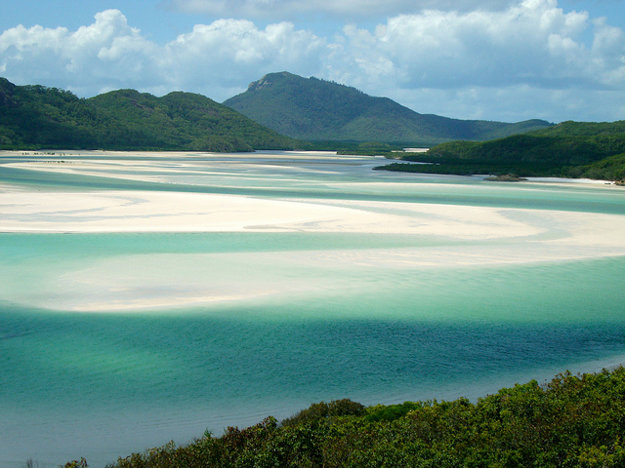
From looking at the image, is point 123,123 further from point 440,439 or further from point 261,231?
point 440,439

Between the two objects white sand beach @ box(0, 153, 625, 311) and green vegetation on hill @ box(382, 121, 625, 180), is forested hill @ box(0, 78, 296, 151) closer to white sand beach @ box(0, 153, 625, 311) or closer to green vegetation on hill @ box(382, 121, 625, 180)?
green vegetation on hill @ box(382, 121, 625, 180)

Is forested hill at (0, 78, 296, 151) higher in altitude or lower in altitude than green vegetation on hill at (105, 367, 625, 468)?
higher

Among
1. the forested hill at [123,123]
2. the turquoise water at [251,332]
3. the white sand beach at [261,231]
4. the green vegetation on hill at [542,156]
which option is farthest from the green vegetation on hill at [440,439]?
the forested hill at [123,123]

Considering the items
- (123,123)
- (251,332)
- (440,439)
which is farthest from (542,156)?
(123,123)

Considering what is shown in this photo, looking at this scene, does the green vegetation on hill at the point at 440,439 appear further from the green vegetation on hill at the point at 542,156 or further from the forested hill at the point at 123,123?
the forested hill at the point at 123,123

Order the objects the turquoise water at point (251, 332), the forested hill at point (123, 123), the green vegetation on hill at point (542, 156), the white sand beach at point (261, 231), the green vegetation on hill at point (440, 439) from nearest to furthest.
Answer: the green vegetation on hill at point (440, 439)
the turquoise water at point (251, 332)
the white sand beach at point (261, 231)
the green vegetation on hill at point (542, 156)
the forested hill at point (123, 123)

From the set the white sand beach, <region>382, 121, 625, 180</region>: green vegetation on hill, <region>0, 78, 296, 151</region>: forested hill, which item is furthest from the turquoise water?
<region>0, 78, 296, 151</region>: forested hill
